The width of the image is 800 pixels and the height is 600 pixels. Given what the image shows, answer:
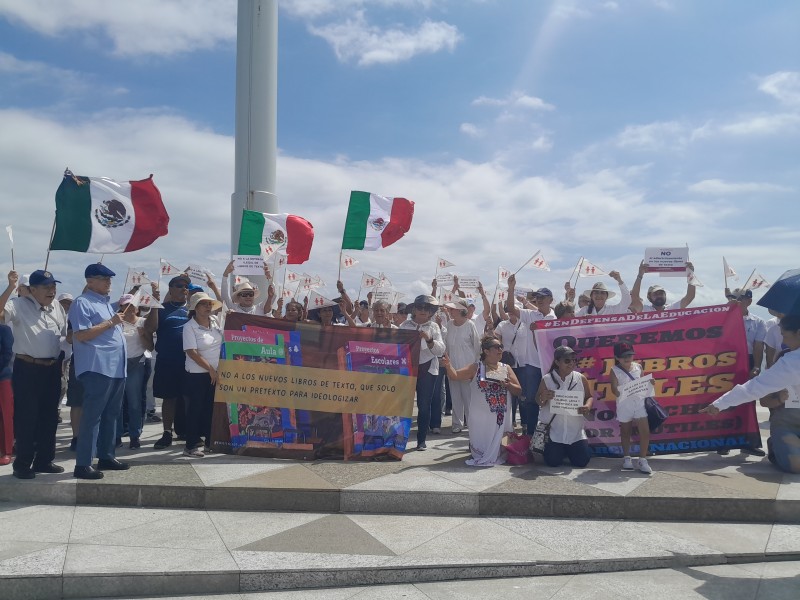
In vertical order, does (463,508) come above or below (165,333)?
below

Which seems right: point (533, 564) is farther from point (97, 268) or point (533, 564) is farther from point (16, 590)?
point (97, 268)

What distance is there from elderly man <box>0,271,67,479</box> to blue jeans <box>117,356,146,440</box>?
1293mm

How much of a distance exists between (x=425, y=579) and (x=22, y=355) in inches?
170

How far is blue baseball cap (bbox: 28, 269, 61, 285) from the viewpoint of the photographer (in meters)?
5.62

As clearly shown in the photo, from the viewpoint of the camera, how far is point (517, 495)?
529cm

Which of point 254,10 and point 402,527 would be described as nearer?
point 402,527

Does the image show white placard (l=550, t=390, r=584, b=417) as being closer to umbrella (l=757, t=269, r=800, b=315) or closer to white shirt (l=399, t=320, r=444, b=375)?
white shirt (l=399, t=320, r=444, b=375)

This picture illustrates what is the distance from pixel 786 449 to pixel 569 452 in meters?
2.20

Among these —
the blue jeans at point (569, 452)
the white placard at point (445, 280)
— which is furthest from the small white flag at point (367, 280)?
the blue jeans at point (569, 452)

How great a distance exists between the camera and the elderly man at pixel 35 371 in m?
5.54

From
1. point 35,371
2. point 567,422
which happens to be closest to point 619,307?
point 567,422

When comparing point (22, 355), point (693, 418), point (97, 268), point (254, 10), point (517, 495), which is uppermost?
point (254, 10)

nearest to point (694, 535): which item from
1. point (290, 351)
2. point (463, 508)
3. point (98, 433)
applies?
point (463, 508)

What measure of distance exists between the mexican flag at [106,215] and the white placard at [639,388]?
19.2ft
